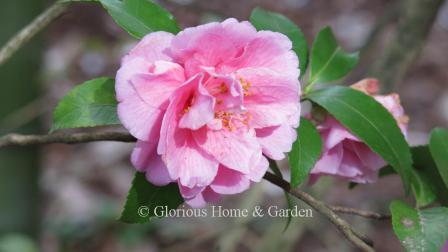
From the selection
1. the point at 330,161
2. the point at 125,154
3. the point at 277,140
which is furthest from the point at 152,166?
the point at 125,154

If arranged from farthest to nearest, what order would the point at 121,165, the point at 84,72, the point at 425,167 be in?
the point at 84,72 < the point at 121,165 < the point at 425,167

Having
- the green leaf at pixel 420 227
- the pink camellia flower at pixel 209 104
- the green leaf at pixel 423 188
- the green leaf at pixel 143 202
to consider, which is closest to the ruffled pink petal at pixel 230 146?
the pink camellia flower at pixel 209 104

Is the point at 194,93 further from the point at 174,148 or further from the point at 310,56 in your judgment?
→ the point at 310,56

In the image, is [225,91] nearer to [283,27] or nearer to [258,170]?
[258,170]

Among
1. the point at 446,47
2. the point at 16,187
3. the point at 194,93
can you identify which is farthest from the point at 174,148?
the point at 446,47

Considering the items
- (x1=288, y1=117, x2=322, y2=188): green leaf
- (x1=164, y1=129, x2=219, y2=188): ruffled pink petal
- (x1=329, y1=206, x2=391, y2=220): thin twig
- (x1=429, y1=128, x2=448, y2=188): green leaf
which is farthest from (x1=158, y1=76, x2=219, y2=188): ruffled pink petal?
(x1=429, y1=128, x2=448, y2=188): green leaf

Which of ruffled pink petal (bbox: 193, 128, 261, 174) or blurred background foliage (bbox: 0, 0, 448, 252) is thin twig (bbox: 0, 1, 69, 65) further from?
ruffled pink petal (bbox: 193, 128, 261, 174)
